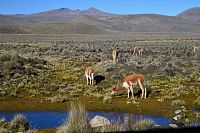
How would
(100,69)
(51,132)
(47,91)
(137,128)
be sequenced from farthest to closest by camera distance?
(100,69) → (47,91) → (51,132) → (137,128)

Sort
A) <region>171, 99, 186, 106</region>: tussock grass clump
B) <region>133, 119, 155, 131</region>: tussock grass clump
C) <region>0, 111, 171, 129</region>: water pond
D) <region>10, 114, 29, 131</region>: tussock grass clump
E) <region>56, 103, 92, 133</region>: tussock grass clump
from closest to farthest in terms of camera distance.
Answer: <region>56, 103, 92, 133</region>: tussock grass clump, <region>133, 119, 155, 131</region>: tussock grass clump, <region>10, 114, 29, 131</region>: tussock grass clump, <region>0, 111, 171, 129</region>: water pond, <region>171, 99, 186, 106</region>: tussock grass clump

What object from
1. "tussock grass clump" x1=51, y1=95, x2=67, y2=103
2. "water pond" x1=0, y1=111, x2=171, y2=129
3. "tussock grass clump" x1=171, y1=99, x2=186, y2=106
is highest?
"tussock grass clump" x1=171, y1=99, x2=186, y2=106

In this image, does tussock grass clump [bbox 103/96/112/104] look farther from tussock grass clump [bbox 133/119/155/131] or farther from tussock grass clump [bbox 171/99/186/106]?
tussock grass clump [bbox 133/119/155/131]

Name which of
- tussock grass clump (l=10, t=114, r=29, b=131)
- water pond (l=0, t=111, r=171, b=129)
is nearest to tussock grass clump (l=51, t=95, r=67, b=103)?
water pond (l=0, t=111, r=171, b=129)

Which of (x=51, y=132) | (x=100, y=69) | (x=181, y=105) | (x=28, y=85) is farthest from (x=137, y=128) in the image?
(x=100, y=69)

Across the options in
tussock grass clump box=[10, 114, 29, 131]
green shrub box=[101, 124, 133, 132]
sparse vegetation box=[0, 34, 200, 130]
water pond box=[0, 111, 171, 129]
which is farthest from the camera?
sparse vegetation box=[0, 34, 200, 130]

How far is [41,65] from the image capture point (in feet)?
104

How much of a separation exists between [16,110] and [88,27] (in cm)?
12895

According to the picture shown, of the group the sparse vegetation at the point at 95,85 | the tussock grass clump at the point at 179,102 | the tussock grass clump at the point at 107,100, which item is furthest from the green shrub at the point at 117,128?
the tussock grass clump at the point at 107,100

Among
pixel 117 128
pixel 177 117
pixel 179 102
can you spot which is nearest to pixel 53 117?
pixel 177 117

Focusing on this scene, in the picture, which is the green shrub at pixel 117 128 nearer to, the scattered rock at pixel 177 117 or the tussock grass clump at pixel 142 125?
the tussock grass clump at pixel 142 125

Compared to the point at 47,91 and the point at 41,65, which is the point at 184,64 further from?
the point at 47,91

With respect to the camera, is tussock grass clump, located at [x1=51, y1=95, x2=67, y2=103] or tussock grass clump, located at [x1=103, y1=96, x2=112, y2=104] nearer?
tussock grass clump, located at [x1=103, y1=96, x2=112, y2=104]

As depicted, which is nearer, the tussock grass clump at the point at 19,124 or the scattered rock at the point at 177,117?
the tussock grass clump at the point at 19,124
